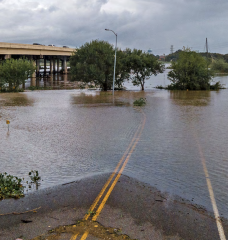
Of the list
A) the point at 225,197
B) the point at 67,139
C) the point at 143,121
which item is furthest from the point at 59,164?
the point at 143,121

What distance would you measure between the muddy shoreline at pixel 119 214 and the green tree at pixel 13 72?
44766 mm

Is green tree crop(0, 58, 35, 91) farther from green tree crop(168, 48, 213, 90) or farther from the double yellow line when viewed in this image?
the double yellow line

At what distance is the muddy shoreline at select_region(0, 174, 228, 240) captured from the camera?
5625 millimetres

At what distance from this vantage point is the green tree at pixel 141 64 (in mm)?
56438

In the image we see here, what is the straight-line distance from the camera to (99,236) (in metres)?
5.44

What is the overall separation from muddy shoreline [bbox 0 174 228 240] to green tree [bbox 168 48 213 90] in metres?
49.4

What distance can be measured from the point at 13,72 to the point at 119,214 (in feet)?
156

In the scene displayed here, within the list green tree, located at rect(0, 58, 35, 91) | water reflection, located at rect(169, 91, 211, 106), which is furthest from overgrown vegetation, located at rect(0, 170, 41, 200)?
green tree, located at rect(0, 58, 35, 91)

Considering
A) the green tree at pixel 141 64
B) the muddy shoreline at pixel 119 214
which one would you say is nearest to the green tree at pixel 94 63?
the green tree at pixel 141 64

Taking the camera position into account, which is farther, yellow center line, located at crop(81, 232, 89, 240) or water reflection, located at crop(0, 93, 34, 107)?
water reflection, located at crop(0, 93, 34, 107)

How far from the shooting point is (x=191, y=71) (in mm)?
55656

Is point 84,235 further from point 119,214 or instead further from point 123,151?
point 123,151

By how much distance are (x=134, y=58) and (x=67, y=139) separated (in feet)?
143

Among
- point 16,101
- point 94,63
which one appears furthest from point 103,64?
point 16,101
